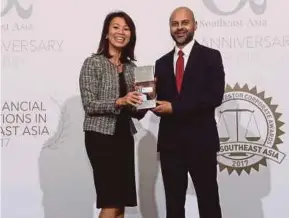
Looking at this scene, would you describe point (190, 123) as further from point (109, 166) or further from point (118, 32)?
point (118, 32)

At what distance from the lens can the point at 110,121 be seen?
2.11 meters

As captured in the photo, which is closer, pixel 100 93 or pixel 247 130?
pixel 100 93

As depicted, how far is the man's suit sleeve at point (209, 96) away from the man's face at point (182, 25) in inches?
6.0

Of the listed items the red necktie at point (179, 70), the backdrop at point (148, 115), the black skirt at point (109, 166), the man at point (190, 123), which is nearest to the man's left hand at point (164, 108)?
the man at point (190, 123)

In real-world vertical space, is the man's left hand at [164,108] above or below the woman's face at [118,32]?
below

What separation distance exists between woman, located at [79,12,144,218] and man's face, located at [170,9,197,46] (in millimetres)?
206

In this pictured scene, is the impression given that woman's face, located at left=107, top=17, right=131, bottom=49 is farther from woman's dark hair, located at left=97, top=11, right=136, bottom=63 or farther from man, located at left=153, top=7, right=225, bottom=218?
man, located at left=153, top=7, right=225, bottom=218

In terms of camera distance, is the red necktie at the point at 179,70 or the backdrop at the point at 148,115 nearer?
the red necktie at the point at 179,70

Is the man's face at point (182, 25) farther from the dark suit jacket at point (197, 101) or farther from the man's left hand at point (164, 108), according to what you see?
the man's left hand at point (164, 108)

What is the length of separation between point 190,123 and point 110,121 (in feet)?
1.20

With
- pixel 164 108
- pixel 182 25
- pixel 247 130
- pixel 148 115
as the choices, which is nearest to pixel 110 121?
pixel 164 108

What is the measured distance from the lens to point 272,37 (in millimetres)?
2824

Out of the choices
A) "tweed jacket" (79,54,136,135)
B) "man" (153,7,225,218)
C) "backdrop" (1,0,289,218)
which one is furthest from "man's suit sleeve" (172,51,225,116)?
"backdrop" (1,0,289,218)

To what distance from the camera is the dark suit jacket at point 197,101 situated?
211 centimetres
